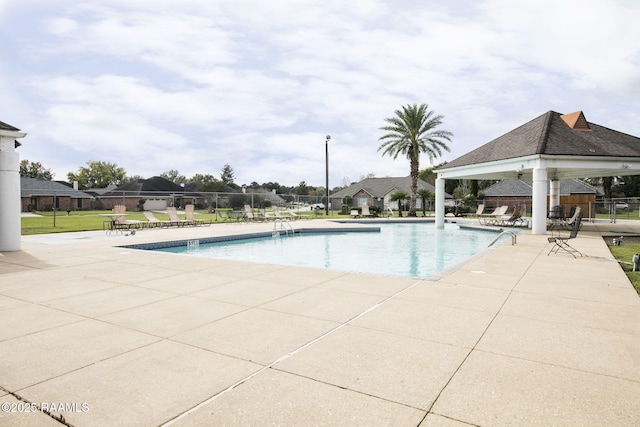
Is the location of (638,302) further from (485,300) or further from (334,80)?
(334,80)

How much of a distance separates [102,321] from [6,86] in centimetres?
1616

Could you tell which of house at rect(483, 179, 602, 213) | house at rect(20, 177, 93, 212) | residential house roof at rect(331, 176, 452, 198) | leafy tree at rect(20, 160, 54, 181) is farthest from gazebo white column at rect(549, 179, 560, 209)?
leafy tree at rect(20, 160, 54, 181)

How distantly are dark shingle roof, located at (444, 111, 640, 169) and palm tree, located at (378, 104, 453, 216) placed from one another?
38.6 feet

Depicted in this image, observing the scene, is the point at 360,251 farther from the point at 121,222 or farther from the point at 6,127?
the point at 6,127

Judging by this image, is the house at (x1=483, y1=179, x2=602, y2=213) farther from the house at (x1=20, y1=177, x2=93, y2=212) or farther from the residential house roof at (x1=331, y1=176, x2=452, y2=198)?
the house at (x1=20, y1=177, x2=93, y2=212)

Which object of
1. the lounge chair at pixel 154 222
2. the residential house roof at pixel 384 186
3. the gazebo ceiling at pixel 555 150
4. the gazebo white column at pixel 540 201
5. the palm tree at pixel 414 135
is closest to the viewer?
the gazebo white column at pixel 540 201

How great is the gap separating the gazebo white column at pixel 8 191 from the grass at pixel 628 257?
13.5 meters

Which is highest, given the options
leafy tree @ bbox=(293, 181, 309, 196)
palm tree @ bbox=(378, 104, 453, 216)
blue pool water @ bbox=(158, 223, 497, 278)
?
palm tree @ bbox=(378, 104, 453, 216)

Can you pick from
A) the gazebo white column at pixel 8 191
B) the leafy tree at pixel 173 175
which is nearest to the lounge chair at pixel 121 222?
the gazebo white column at pixel 8 191

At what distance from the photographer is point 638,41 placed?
14523mm

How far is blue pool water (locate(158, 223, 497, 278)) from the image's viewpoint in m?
10.1

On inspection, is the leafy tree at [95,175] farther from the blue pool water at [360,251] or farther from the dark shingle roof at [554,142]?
the dark shingle roof at [554,142]

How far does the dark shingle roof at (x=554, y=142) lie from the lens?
15.3 metres

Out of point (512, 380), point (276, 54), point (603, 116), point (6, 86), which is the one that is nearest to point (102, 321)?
point (512, 380)
